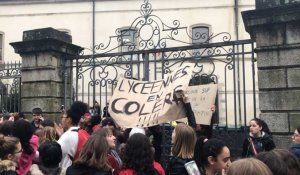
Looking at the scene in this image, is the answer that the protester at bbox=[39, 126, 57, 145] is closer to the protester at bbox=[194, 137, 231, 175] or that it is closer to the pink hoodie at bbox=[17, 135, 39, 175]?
the pink hoodie at bbox=[17, 135, 39, 175]

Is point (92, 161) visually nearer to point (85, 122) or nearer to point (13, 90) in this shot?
point (85, 122)

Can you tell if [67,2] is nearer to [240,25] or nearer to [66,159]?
[240,25]

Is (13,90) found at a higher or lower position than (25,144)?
higher

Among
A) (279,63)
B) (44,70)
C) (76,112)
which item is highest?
(44,70)

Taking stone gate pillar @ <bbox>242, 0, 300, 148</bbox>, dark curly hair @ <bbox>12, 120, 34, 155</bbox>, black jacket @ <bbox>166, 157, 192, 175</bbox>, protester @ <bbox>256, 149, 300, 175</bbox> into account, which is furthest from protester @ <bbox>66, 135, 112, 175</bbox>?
stone gate pillar @ <bbox>242, 0, 300, 148</bbox>

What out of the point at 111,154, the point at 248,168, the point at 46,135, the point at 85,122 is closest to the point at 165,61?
the point at 85,122

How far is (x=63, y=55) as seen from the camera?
371 inches

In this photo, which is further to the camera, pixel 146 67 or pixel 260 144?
pixel 146 67

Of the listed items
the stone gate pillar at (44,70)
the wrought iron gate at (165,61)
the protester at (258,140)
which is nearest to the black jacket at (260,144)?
the protester at (258,140)

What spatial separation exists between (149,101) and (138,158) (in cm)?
221

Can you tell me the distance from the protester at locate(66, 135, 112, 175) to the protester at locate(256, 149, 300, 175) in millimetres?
1604

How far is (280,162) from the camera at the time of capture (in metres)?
2.89

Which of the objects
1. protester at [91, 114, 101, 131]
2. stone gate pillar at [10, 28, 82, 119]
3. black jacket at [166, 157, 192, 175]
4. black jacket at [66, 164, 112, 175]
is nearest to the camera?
black jacket at [66, 164, 112, 175]

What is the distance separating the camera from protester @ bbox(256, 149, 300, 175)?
286 centimetres
